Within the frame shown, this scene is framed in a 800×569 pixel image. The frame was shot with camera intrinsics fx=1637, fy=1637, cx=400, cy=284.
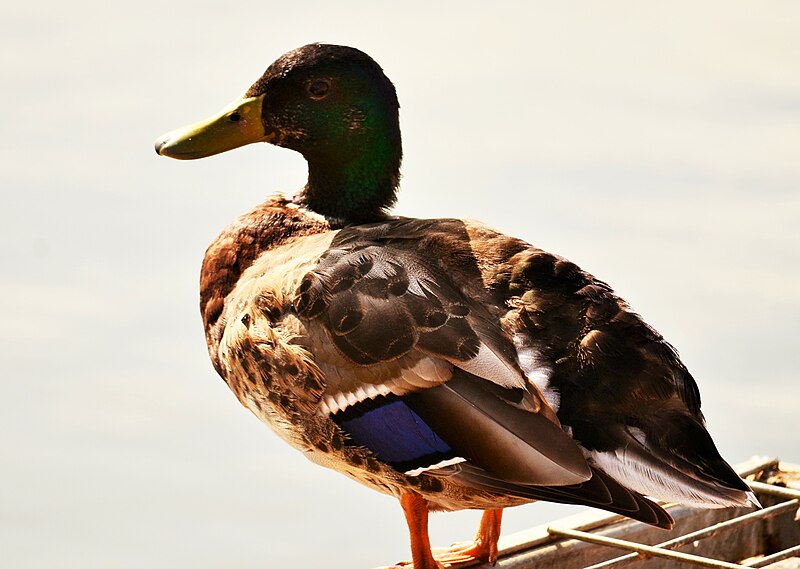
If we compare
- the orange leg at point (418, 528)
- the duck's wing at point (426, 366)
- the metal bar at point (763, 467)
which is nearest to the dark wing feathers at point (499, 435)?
the duck's wing at point (426, 366)

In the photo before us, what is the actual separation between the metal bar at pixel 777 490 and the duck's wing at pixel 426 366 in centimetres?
165

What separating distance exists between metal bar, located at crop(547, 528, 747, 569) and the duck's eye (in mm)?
1543

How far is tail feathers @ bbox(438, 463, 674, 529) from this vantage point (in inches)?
162

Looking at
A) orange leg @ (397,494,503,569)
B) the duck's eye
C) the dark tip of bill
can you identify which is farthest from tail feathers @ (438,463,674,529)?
the dark tip of bill

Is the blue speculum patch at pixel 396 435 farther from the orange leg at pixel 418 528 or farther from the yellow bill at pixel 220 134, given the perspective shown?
the yellow bill at pixel 220 134

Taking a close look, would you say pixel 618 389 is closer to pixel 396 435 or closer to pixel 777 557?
pixel 396 435

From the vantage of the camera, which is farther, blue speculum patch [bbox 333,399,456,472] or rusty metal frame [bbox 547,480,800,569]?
rusty metal frame [bbox 547,480,800,569]

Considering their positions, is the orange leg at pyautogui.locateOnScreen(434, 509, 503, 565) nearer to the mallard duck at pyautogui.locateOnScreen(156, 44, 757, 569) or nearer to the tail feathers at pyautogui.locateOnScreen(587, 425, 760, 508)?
the mallard duck at pyautogui.locateOnScreen(156, 44, 757, 569)

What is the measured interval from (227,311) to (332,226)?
0.48 meters

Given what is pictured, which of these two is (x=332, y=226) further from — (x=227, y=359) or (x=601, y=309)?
(x=601, y=309)

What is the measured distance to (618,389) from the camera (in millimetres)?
4289

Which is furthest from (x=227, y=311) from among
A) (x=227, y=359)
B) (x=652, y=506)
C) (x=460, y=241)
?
(x=652, y=506)

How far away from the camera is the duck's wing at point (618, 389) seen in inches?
166

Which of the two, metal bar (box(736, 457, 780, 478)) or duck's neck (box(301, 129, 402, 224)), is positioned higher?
duck's neck (box(301, 129, 402, 224))
